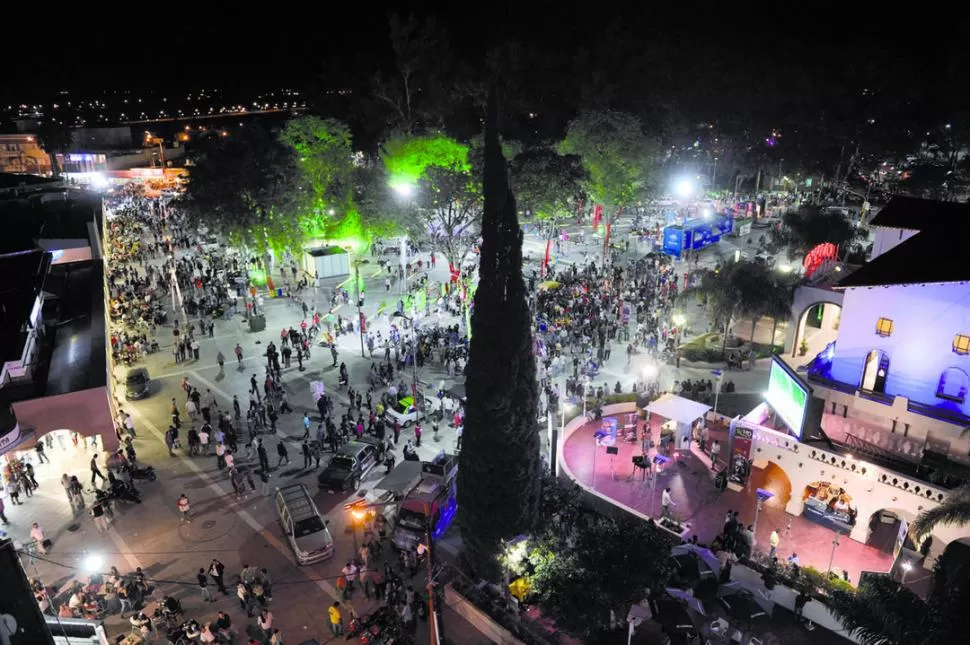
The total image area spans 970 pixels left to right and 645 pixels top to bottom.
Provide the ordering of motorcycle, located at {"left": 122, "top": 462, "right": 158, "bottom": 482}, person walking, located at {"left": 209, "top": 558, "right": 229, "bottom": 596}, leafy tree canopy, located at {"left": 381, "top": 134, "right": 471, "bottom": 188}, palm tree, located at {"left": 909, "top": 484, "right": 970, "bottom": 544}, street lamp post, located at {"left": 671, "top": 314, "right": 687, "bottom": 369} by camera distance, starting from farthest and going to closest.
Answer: leafy tree canopy, located at {"left": 381, "top": 134, "right": 471, "bottom": 188}
street lamp post, located at {"left": 671, "top": 314, "right": 687, "bottom": 369}
motorcycle, located at {"left": 122, "top": 462, "right": 158, "bottom": 482}
person walking, located at {"left": 209, "top": 558, "right": 229, "bottom": 596}
palm tree, located at {"left": 909, "top": 484, "right": 970, "bottom": 544}

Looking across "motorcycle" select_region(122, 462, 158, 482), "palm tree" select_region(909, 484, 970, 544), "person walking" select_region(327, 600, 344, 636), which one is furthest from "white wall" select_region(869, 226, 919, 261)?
"motorcycle" select_region(122, 462, 158, 482)

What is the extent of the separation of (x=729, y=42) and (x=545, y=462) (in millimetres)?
60548

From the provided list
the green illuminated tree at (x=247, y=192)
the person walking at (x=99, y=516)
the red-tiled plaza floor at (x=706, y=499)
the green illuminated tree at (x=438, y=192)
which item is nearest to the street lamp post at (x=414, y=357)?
the green illuminated tree at (x=438, y=192)

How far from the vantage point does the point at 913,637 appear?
28.4 feet

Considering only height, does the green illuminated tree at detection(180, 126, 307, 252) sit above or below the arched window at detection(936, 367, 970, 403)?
above

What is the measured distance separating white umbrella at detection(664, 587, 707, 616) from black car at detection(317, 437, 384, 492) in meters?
9.33

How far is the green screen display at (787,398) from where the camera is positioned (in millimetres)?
17138

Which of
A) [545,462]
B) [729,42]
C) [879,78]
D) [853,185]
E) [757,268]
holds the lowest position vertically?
[545,462]

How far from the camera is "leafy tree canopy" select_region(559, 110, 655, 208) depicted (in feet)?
126

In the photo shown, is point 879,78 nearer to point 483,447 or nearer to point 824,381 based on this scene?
point 824,381

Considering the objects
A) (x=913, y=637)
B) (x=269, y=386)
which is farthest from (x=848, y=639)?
(x=269, y=386)

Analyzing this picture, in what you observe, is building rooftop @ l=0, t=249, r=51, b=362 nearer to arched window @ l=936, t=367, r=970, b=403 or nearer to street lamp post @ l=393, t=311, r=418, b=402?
street lamp post @ l=393, t=311, r=418, b=402

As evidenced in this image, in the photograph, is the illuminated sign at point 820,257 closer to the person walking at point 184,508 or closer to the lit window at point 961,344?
the lit window at point 961,344

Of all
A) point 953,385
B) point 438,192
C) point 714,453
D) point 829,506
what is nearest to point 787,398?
point 714,453
